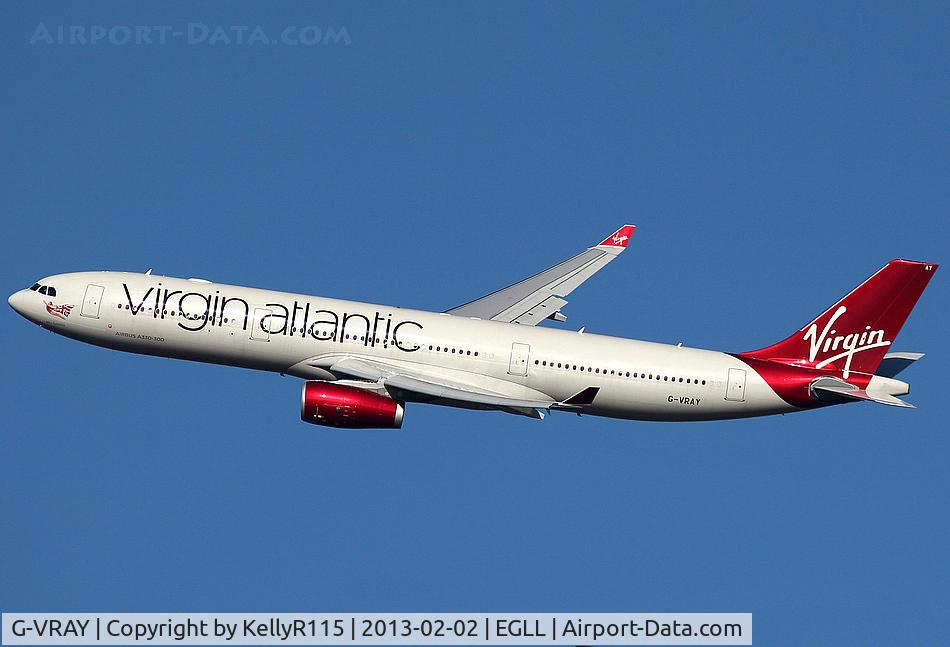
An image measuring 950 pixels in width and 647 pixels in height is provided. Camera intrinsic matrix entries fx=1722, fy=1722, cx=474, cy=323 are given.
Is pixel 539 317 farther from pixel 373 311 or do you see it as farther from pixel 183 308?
pixel 183 308

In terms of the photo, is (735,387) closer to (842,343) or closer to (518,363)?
(842,343)

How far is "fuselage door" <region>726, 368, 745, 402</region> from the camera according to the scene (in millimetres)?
85250

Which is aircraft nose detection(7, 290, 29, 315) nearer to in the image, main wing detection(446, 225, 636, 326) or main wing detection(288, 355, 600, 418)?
main wing detection(288, 355, 600, 418)

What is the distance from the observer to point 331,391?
8312 centimetres

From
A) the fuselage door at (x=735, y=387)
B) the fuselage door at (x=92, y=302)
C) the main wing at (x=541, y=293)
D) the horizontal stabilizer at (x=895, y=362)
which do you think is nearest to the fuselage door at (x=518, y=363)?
the main wing at (x=541, y=293)

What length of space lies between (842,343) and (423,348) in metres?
21.0

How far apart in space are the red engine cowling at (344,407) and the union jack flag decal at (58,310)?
13.1m

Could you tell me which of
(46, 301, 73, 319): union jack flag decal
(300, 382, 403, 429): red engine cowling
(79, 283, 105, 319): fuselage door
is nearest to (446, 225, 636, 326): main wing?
(300, 382, 403, 429): red engine cowling

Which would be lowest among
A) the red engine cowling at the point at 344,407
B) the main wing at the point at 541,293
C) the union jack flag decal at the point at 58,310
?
the red engine cowling at the point at 344,407

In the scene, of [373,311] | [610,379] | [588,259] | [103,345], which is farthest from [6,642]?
[588,259]

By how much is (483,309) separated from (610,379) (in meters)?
11.5

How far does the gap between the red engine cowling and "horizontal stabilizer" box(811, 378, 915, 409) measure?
2113 cm

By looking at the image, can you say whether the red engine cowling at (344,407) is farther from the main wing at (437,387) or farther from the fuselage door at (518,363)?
the fuselage door at (518,363)

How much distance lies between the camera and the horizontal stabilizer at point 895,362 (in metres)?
87.3
